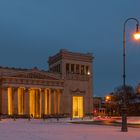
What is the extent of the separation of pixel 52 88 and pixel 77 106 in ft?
38.1

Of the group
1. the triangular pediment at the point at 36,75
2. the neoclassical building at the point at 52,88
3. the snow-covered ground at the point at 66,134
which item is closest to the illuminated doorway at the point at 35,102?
the neoclassical building at the point at 52,88

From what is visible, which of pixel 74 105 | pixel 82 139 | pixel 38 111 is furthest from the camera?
pixel 74 105

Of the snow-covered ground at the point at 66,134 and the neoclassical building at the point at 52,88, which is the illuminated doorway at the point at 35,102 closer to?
the neoclassical building at the point at 52,88

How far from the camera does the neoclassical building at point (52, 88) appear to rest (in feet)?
368

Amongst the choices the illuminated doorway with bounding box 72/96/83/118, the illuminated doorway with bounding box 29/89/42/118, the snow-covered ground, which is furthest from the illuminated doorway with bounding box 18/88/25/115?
the snow-covered ground

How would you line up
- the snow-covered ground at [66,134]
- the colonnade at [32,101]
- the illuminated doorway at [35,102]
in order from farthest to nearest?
the illuminated doorway at [35,102] < the colonnade at [32,101] < the snow-covered ground at [66,134]

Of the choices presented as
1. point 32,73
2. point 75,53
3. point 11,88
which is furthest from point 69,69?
point 11,88

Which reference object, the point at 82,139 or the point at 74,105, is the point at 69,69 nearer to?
the point at 74,105

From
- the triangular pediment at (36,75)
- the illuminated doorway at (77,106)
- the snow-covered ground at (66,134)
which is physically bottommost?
the illuminated doorway at (77,106)

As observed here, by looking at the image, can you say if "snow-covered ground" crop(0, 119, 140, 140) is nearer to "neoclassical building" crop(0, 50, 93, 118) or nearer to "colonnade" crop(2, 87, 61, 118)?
"colonnade" crop(2, 87, 61, 118)

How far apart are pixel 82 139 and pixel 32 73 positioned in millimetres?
94538

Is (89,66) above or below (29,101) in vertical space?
above

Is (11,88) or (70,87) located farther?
(70,87)

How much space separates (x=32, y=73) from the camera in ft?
384
